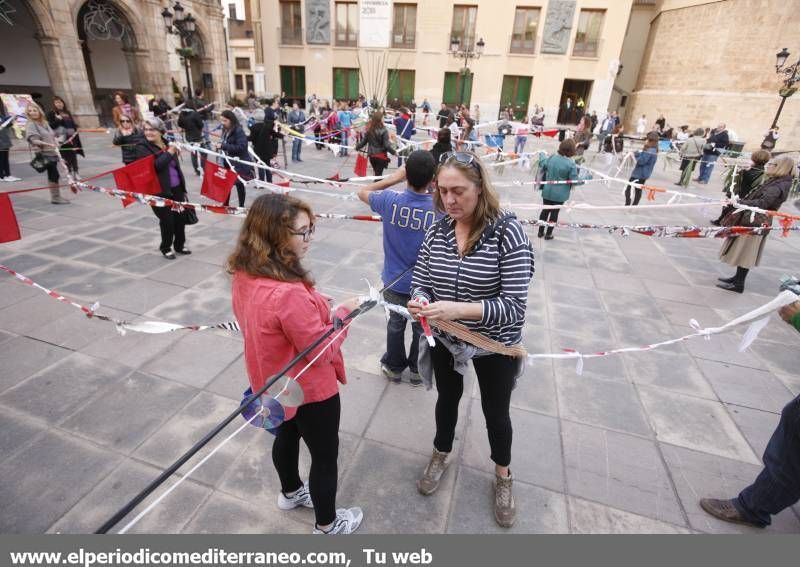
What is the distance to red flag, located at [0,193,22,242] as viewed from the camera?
3.70 m

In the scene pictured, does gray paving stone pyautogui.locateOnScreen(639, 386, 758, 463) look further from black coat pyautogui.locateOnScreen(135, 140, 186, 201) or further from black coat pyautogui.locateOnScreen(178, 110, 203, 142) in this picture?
black coat pyautogui.locateOnScreen(178, 110, 203, 142)

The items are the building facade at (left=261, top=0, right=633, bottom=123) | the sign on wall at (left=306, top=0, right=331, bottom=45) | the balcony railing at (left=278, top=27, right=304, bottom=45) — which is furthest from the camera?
the balcony railing at (left=278, top=27, right=304, bottom=45)

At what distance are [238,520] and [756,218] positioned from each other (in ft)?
22.1

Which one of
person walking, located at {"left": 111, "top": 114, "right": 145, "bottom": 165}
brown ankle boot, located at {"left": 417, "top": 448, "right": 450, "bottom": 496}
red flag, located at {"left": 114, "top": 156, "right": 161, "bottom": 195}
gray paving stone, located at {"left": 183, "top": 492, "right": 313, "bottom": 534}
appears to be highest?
person walking, located at {"left": 111, "top": 114, "right": 145, "bottom": 165}

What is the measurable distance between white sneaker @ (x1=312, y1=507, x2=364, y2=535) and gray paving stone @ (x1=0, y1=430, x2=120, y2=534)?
1515mm

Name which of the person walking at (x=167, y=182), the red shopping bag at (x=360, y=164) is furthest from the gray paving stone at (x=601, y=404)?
the red shopping bag at (x=360, y=164)

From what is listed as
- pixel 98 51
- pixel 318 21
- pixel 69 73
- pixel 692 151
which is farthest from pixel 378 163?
pixel 318 21

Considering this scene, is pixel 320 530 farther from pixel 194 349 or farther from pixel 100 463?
pixel 194 349

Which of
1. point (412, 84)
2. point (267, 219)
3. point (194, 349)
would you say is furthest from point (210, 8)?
point (267, 219)

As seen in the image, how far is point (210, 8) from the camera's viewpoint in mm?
23156

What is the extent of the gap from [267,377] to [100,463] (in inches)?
72.5

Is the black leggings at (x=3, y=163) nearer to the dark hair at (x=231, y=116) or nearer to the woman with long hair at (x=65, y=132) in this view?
the woman with long hair at (x=65, y=132)

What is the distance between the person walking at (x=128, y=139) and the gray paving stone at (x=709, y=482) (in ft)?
22.2

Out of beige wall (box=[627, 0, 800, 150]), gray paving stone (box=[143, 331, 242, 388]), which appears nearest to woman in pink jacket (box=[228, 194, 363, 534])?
gray paving stone (box=[143, 331, 242, 388])
